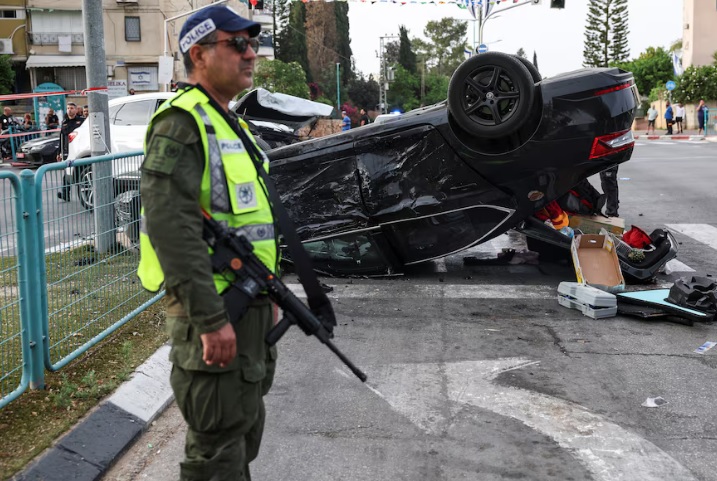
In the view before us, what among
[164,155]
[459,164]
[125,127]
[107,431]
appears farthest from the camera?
[125,127]

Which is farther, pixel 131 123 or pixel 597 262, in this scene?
pixel 131 123

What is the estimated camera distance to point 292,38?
245 ft

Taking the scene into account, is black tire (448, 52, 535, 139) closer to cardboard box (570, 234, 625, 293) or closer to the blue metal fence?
→ cardboard box (570, 234, 625, 293)

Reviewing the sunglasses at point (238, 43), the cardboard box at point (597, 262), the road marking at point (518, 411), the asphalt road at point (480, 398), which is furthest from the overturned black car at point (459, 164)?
the sunglasses at point (238, 43)

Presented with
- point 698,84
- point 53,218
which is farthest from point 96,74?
point 698,84

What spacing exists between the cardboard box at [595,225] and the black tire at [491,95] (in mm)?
2057

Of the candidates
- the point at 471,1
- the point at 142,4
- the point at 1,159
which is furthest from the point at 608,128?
the point at 142,4

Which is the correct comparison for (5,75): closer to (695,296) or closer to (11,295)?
(11,295)

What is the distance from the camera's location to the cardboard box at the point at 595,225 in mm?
8336

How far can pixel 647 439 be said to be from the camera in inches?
160

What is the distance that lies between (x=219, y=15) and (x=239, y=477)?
1572mm

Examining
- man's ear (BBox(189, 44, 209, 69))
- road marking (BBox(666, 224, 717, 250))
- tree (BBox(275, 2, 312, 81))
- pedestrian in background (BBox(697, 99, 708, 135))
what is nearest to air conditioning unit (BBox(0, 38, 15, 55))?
tree (BBox(275, 2, 312, 81))

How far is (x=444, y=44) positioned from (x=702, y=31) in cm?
4704

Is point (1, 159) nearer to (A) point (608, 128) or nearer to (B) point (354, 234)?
(B) point (354, 234)
